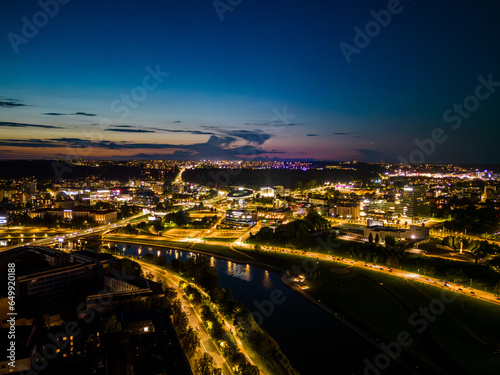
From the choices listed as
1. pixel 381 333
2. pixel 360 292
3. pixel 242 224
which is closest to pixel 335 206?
pixel 242 224

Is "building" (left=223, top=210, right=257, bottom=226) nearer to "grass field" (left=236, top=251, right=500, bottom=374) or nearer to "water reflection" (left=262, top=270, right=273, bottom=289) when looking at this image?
"water reflection" (left=262, top=270, right=273, bottom=289)

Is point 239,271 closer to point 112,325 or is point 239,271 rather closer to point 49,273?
point 49,273

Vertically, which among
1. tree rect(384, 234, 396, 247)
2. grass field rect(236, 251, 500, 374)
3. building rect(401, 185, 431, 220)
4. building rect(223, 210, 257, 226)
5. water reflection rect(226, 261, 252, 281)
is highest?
building rect(401, 185, 431, 220)

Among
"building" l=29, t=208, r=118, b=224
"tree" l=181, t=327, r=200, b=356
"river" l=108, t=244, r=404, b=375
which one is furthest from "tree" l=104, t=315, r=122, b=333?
"building" l=29, t=208, r=118, b=224

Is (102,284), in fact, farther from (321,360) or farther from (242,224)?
(242,224)

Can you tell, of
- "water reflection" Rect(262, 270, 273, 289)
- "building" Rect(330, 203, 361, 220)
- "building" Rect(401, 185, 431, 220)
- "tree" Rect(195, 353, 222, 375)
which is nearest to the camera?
"tree" Rect(195, 353, 222, 375)

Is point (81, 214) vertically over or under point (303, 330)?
over

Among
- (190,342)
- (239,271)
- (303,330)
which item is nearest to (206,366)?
(190,342)

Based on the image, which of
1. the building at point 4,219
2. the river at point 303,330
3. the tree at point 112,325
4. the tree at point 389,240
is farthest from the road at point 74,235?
the tree at point 389,240
